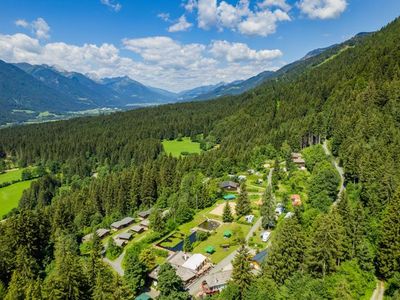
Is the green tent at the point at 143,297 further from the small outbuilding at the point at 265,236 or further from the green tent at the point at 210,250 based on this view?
the small outbuilding at the point at 265,236

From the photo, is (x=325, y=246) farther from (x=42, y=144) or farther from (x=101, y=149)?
(x=42, y=144)

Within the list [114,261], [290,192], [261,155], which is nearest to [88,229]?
[114,261]

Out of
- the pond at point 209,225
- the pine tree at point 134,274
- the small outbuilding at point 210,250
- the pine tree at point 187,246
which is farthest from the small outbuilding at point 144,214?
the pine tree at point 134,274

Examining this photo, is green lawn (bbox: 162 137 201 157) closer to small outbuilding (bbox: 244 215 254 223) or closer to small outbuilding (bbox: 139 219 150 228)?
small outbuilding (bbox: 139 219 150 228)

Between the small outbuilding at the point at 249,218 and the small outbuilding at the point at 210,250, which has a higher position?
the small outbuilding at the point at 249,218

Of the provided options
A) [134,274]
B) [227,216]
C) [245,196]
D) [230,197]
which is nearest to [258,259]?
[227,216]

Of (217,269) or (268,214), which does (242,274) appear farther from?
(268,214)
